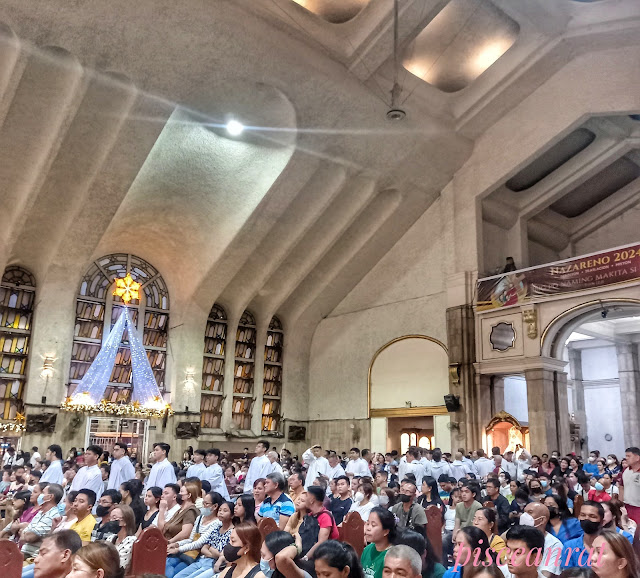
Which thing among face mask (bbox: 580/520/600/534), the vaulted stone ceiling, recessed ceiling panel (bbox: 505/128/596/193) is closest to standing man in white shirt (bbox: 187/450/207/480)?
face mask (bbox: 580/520/600/534)

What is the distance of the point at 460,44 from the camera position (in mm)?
15242

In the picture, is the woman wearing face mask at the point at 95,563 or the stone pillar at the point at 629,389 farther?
the stone pillar at the point at 629,389

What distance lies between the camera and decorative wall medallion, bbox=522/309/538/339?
14.8 metres

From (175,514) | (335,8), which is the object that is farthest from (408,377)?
(175,514)

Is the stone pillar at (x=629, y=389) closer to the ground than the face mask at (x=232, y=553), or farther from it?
farther from it

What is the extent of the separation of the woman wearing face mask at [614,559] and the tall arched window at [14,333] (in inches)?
564

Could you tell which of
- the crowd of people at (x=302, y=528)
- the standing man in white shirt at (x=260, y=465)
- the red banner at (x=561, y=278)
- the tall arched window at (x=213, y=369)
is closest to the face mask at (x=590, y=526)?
the crowd of people at (x=302, y=528)

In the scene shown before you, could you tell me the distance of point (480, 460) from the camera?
12164 millimetres

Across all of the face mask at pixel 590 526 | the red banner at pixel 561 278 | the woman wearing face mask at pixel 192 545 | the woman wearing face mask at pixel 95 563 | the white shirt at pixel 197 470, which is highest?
the red banner at pixel 561 278

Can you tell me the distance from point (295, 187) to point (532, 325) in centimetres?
663

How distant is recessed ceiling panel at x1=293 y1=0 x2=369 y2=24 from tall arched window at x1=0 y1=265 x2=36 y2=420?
9.30 m

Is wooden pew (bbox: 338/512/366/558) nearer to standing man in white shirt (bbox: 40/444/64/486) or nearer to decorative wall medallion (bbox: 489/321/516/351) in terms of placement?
standing man in white shirt (bbox: 40/444/64/486)

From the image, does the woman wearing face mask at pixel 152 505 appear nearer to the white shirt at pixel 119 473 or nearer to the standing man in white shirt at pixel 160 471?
the standing man in white shirt at pixel 160 471

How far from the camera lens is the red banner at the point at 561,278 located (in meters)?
13.7
